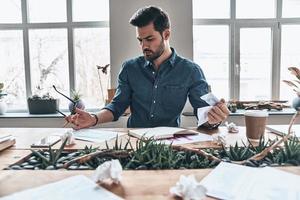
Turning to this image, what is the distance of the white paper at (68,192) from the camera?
2.42 ft

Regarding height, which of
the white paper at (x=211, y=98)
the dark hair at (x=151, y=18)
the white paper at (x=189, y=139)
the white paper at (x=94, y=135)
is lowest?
the white paper at (x=189, y=139)

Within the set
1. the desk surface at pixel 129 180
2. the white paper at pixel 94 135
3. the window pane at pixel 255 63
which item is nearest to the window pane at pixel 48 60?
the window pane at pixel 255 63

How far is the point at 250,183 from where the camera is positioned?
82 cm

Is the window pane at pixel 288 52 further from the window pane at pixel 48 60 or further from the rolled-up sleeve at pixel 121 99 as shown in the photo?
the window pane at pixel 48 60

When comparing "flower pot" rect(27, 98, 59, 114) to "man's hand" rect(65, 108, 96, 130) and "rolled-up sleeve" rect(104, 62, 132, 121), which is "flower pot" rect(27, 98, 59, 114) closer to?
"rolled-up sleeve" rect(104, 62, 132, 121)

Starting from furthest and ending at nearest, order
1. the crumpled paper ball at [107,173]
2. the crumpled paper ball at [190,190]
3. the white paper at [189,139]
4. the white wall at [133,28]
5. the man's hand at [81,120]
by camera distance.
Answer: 1. the white wall at [133,28]
2. the man's hand at [81,120]
3. the white paper at [189,139]
4. the crumpled paper ball at [107,173]
5. the crumpled paper ball at [190,190]

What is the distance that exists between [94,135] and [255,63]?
2.72m

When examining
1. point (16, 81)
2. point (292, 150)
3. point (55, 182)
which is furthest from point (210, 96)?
point (16, 81)

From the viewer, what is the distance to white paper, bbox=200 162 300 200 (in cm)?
75

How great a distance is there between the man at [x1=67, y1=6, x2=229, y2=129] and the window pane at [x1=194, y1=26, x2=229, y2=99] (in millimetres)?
1563

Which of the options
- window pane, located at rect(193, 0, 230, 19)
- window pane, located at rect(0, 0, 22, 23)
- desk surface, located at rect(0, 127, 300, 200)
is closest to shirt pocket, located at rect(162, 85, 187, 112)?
desk surface, located at rect(0, 127, 300, 200)

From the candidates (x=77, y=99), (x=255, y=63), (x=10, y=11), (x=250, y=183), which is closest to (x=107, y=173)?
→ (x=250, y=183)

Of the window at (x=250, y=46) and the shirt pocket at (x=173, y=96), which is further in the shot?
the window at (x=250, y=46)

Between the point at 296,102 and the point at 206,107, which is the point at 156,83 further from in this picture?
the point at 296,102
